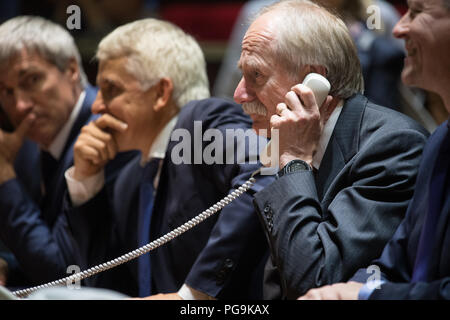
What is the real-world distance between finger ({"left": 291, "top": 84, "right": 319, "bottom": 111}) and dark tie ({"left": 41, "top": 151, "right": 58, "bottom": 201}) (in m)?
1.31

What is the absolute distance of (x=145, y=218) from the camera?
2.17 metres

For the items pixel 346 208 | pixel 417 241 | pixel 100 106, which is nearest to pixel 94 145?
pixel 100 106

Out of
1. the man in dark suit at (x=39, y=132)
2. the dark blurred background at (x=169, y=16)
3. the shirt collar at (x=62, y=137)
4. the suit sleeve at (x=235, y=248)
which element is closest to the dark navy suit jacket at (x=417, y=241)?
the suit sleeve at (x=235, y=248)

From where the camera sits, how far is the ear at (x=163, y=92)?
7.32ft

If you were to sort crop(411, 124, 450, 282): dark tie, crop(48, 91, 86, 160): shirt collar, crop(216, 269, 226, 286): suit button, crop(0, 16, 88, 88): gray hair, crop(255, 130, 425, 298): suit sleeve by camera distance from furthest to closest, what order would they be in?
1. crop(48, 91, 86, 160): shirt collar
2. crop(0, 16, 88, 88): gray hair
3. crop(216, 269, 226, 286): suit button
4. crop(255, 130, 425, 298): suit sleeve
5. crop(411, 124, 450, 282): dark tie

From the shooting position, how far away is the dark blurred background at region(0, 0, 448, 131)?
13.8 ft

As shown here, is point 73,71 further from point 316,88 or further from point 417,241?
point 417,241

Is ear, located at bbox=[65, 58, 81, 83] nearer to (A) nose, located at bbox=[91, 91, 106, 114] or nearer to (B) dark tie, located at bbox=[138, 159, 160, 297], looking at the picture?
(A) nose, located at bbox=[91, 91, 106, 114]

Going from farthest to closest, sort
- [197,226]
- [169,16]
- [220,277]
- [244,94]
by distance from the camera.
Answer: [169,16] → [197,226] → [220,277] → [244,94]

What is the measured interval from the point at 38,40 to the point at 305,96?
1.32 meters

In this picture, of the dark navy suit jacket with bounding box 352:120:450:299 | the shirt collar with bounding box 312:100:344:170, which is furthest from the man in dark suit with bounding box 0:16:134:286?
the dark navy suit jacket with bounding box 352:120:450:299

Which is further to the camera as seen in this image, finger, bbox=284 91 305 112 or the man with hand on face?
the man with hand on face

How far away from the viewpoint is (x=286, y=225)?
4.70 feet
